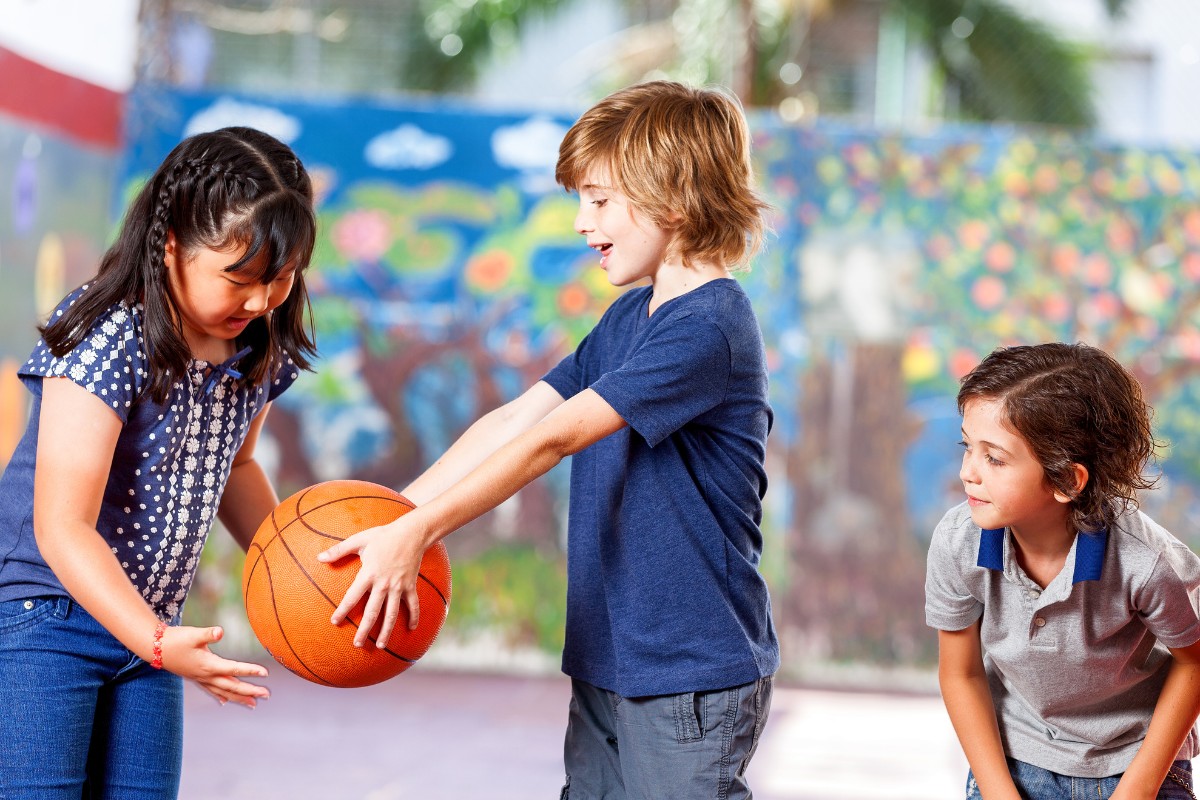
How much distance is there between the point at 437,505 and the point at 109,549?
1.62 feet

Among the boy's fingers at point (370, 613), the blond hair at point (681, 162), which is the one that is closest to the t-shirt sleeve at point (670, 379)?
the blond hair at point (681, 162)

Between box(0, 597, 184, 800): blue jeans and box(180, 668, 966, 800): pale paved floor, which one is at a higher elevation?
box(0, 597, 184, 800): blue jeans

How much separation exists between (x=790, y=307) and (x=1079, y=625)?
3.46 meters

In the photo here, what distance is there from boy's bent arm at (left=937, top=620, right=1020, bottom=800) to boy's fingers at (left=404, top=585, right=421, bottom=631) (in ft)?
3.03

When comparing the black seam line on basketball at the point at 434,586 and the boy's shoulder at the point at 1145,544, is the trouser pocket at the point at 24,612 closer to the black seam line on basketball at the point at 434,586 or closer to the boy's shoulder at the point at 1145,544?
the black seam line on basketball at the point at 434,586

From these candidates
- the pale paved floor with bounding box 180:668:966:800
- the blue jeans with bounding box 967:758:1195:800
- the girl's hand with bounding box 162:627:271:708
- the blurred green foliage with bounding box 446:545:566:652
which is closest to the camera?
the girl's hand with bounding box 162:627:271:708

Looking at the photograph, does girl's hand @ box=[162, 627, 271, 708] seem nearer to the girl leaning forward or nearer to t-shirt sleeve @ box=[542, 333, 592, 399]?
the girl leaning forward

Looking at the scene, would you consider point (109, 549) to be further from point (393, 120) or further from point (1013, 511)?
point (393, 120)

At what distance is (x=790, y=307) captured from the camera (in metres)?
5.27

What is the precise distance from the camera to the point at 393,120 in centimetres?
524

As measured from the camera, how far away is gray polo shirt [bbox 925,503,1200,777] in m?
1.88

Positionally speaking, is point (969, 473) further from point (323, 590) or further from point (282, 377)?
point (282, 377)

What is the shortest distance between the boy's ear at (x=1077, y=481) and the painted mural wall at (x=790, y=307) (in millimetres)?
3329

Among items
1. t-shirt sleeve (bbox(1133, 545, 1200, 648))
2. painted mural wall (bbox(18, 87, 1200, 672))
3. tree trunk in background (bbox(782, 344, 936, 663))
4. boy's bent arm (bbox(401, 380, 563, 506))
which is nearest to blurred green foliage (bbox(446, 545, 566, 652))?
painted mural wall (bbox(18, 87, 1200, 672))
